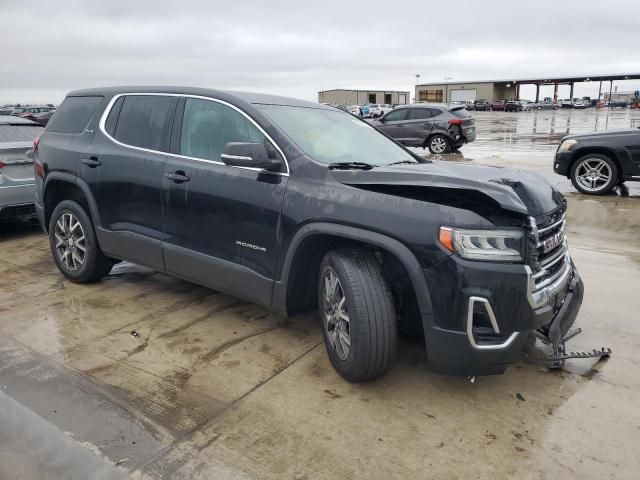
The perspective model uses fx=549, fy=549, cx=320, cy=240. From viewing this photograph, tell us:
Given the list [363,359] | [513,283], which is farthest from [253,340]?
[513,283]

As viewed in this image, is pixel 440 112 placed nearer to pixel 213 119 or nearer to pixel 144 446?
pixel 213 119

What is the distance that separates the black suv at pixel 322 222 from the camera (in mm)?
2789

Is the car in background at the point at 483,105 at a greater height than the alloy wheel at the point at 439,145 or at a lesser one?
greater

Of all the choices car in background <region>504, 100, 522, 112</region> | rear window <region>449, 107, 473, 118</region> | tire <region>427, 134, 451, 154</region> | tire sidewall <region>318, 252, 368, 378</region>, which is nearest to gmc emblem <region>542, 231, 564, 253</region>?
tire sidewall <region>318, 252, 368, 378</region>

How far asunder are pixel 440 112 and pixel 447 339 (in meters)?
14.9

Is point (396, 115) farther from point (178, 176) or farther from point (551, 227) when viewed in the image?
point (551, 227)

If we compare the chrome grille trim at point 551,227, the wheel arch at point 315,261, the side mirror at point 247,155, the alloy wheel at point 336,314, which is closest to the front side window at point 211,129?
the side mirror at point 247,155

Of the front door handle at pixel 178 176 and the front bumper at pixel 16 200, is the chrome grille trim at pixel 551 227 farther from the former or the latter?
the front bumper at pixel 16 200

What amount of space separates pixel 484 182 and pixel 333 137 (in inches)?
55.7

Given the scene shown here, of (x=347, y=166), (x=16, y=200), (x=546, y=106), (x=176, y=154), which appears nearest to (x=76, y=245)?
(x=176, y=154)

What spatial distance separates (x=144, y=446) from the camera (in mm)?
2727

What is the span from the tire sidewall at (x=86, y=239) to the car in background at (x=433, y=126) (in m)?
12.5

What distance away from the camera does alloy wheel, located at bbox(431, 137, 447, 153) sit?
16.8m

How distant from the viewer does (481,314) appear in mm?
2779
